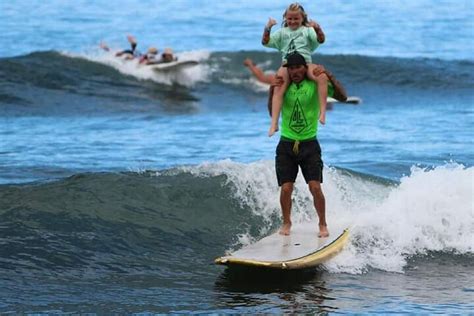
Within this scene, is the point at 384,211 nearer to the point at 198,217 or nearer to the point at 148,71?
the point at 198,217

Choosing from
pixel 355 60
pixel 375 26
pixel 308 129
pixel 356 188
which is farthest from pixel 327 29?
pixel 308 129

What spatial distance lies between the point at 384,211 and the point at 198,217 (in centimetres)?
204

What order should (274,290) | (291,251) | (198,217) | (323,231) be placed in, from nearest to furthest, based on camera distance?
(274,290)
(291,251)
(323,231)
(198,217)

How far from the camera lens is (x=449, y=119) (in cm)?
2412

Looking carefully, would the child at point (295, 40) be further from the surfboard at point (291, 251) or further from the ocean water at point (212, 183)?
the ocean water at point (212, 183)

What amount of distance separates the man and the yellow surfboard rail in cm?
52

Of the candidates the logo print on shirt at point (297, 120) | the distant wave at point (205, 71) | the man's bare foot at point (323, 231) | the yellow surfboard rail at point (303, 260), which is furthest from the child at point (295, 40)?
the distant wave at point (205, 71)

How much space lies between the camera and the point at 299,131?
11367 millimetres

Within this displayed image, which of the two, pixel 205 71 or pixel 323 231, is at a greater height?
pixel 205 71

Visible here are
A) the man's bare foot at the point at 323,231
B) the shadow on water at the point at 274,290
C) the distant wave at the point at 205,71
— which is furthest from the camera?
the distant wave at the point at 205,71

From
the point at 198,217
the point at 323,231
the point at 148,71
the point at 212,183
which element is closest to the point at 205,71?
the point at 148,71

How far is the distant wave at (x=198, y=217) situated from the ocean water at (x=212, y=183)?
0.02m

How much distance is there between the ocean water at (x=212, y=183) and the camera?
35.3 ft

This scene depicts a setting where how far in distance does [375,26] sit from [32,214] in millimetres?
32593
